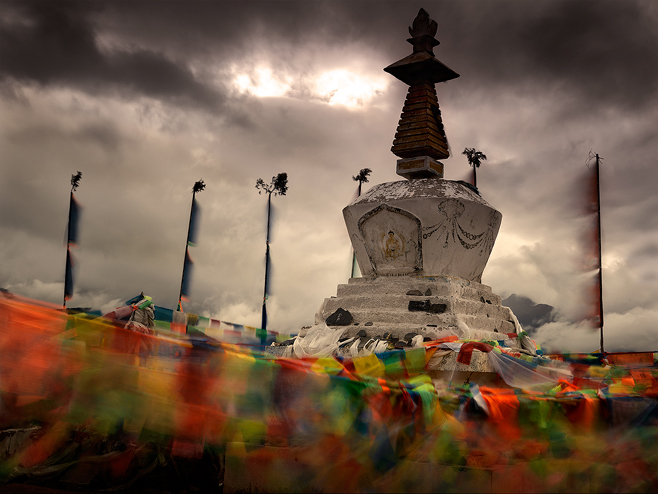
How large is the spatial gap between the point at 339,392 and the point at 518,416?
1570 mm

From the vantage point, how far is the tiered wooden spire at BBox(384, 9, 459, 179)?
38.2ft

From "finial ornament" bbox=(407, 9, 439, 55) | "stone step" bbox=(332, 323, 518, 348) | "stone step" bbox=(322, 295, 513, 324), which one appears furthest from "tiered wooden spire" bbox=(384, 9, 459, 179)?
"stone step" bbox=(332, 323, 518, 348)

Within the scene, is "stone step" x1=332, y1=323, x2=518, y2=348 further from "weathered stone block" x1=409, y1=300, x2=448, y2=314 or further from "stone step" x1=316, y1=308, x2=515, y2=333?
"weathered stone block" x1=409, y1=300, x2=448, y2=314

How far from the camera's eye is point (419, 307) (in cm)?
962

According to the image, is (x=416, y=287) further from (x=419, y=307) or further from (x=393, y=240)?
(x=393, y=240)

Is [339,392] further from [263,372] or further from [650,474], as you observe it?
[650,474]

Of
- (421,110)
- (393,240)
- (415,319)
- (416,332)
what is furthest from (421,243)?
(421,110)

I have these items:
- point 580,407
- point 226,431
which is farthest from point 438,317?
point 226,431

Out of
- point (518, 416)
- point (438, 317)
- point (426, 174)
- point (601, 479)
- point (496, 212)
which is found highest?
point (426, 174)

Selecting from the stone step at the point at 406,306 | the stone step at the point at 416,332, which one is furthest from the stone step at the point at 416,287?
the stone step at the point at 416,332

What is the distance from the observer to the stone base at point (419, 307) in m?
9.27

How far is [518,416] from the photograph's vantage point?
16.0ft

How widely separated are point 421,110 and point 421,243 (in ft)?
10.3

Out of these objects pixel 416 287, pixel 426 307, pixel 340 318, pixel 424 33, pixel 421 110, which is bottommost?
pixel 340 318
